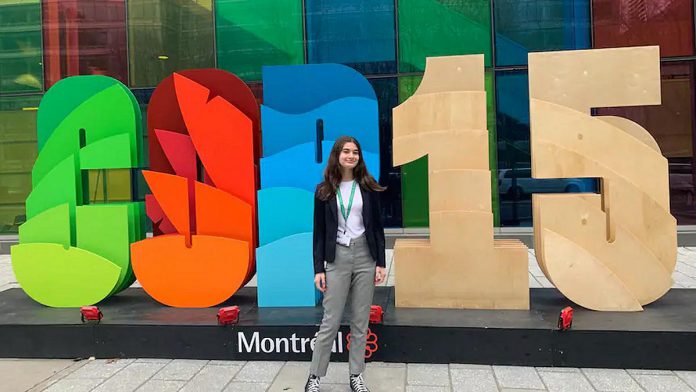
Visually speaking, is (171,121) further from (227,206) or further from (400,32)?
(400,32)

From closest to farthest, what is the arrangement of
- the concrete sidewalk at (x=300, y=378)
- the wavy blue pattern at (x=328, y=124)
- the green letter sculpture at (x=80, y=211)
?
the concrete sidewalk at (x=300, y=378)
the wavy blue pattern at (x=328, y=124)
the green letter sculpture at (x=80, y=211)

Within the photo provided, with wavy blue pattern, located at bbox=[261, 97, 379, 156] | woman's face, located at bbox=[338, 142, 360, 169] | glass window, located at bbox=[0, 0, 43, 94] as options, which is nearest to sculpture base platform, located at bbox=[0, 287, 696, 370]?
woman's face, located at bbox=[338, 142, 360, 169]

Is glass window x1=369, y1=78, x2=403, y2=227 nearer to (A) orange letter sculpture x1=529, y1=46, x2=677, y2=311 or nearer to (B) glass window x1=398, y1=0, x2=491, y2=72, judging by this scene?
(B) glass window x1=398, y1=0, x2=491, y2=72

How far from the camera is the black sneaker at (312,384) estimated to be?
391cm

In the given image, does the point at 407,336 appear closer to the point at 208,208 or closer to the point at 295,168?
the point at 295,168

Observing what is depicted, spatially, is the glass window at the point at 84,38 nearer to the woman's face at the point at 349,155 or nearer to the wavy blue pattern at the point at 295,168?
the wavy blue pattern at the point at 295,168

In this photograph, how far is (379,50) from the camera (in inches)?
442

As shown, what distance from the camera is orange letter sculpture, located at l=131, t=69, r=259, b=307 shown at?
5465mm

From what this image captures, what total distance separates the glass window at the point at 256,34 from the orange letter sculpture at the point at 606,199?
23.8ft

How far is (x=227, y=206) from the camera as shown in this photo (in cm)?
550

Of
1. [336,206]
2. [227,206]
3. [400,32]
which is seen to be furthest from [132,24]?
[336,206]

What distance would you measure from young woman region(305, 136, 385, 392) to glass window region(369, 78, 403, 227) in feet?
23.8

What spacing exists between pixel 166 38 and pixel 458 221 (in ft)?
29.4

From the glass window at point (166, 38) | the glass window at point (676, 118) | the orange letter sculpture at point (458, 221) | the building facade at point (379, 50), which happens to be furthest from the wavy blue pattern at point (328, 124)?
the glass window at point (676, 118)
